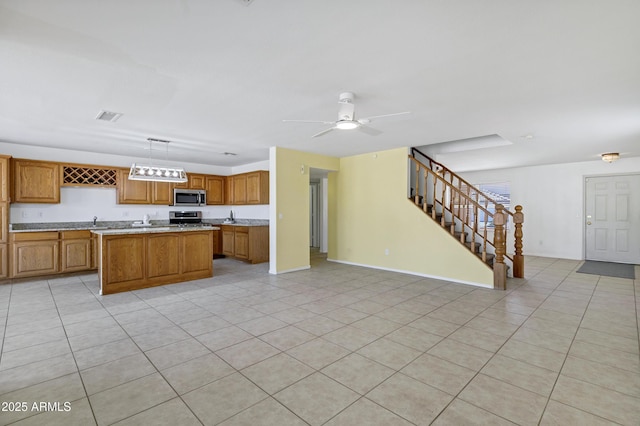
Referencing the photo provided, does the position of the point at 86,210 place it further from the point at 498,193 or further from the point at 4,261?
the point at 498,193

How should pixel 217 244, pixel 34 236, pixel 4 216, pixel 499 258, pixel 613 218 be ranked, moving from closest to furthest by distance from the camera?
1. pixel 499 258
2. pixel 4 216
3. pixel 34 236
4. pixel 613 218
5. pixel 217 244

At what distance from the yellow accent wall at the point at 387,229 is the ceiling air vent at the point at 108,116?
14.5ft

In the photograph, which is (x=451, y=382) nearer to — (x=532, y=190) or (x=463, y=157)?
(x=463, y=157)

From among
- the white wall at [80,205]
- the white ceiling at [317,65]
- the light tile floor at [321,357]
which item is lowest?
the light tile floor at [321,357]

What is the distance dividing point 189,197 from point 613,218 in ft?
33.3

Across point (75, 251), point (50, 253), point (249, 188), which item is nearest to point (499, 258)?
point (249, 188)

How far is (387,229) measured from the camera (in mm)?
6180

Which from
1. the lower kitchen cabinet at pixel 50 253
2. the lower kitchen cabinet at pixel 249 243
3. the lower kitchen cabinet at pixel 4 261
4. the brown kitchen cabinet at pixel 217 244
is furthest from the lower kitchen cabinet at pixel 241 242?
the lower kitchen cabinet at pixel 4 261

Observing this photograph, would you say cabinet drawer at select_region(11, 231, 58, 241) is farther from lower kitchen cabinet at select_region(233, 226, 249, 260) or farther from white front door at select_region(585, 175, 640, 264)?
white front door at select_region(585, 175, 640, 264)

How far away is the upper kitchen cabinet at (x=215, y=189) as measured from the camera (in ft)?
26.4

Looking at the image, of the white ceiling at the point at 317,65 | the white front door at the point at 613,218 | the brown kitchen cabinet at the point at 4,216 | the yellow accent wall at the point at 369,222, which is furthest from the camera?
the white front door at the point at 613,218

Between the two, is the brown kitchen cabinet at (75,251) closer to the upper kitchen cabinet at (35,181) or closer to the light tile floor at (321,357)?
the upper kitchen cabinet at (35,181)

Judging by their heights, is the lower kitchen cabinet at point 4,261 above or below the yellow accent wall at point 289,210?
below

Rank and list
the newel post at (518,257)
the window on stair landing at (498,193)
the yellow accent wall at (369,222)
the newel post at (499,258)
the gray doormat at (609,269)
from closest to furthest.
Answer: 1. the newel post at (499,258)
2. the yellow accent wall at (369,222)
3. the newel post at (518,257)
4. the gray doormat at (609,269)
5. the window on stair landing at (498,193)
